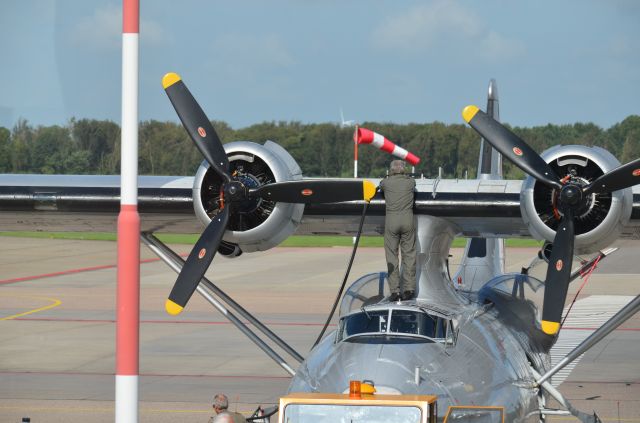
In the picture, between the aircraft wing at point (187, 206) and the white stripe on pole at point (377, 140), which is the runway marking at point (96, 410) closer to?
the aircraft wing at point (187, 206)

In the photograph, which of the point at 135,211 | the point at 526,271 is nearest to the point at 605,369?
the point at 526,271

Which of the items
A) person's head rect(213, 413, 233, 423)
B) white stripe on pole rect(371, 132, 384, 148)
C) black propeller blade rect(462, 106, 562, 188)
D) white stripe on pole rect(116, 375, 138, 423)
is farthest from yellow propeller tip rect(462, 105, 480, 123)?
white stripe on pole rect(371, 132, 384, 148)

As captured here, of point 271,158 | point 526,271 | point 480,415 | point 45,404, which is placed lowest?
point 45,404

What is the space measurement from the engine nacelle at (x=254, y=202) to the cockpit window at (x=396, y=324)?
2225 mm

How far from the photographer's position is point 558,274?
1162cm

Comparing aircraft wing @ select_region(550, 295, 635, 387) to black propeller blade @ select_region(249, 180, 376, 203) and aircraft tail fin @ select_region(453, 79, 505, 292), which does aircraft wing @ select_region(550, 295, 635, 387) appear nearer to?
aircraft tail fin @ select_region(453, 79, 505, 292)

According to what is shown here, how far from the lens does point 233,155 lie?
12.5m

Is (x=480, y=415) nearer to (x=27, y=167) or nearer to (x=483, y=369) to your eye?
(x=483, y=369)

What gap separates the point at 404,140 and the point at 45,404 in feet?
219

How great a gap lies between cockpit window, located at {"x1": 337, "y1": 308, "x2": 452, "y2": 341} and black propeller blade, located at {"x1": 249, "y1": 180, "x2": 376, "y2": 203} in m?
1.87

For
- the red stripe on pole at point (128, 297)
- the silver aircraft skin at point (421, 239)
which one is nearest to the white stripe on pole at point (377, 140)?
the silver aircraft skin at point (421, 239)

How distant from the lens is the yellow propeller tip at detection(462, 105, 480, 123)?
1253cm

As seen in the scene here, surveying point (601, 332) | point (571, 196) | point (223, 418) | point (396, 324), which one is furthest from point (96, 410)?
point (571, 196)

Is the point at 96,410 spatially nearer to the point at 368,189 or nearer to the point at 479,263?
the point at 479,263
